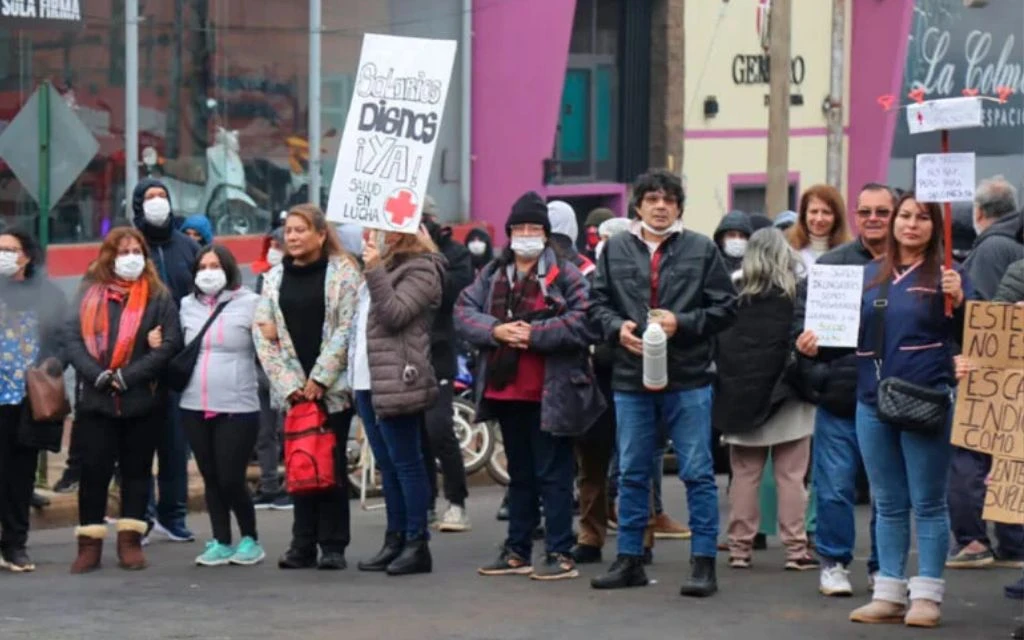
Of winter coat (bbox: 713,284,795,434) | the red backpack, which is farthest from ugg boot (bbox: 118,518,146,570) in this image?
winter coat (bbox: 713,284,795,434)

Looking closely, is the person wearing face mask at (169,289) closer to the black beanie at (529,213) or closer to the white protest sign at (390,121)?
the white protest sign at (390,121)

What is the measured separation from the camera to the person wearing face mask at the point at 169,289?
1242 cm

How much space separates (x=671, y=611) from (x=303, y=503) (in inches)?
89.5

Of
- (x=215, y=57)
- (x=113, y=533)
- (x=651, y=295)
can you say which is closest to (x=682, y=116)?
(x=215, y=57)

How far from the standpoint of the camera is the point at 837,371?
33.9 ft

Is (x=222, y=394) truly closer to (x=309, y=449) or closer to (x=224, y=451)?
(x=224, y=451)

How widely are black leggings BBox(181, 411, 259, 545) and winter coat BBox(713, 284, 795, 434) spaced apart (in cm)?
238

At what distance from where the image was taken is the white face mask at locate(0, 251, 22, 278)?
11.2 m

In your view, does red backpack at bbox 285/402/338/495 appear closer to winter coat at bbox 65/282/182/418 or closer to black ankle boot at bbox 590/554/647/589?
winter coat at bbox 65/282/182/418

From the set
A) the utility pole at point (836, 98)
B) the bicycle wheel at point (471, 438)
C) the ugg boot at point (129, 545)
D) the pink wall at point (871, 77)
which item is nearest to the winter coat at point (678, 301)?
the ugg boot at point (129, 545)

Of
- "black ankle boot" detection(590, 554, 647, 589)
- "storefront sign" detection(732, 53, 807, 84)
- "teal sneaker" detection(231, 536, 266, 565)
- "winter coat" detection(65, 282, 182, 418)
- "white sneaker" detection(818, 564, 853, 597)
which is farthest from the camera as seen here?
"storefront sign" detection(732, 53, 807, 84)

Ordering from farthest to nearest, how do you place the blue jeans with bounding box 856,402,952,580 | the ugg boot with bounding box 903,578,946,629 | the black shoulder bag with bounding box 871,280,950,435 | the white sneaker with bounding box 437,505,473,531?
the white sneaker with bounding box 437,505,473,531 < the ugg boot with bounding box 903,578,946,629 < the blue jeans with bounding box 856,402,952,580 < the black shoulder bag with bounding box 871,280,950,435

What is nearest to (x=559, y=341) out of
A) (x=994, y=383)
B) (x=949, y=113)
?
(x=949, y=113)

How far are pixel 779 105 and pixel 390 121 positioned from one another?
12.8m
